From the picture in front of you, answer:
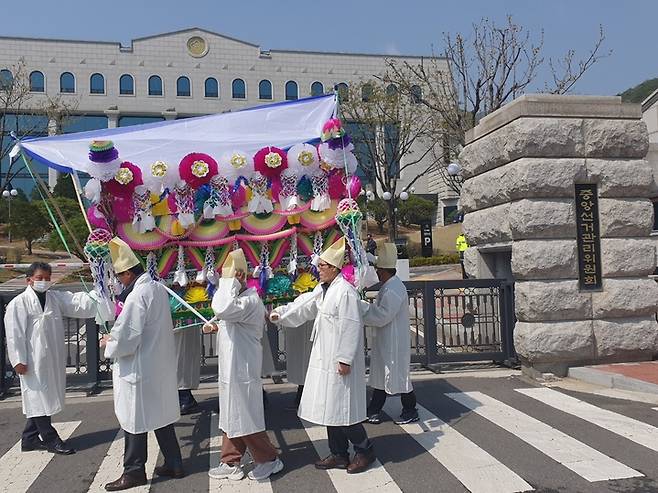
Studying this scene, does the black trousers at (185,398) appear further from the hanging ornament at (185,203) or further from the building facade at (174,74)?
the building facade at (174,74)

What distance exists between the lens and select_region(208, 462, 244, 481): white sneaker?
477cm

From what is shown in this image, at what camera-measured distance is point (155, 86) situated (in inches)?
2160

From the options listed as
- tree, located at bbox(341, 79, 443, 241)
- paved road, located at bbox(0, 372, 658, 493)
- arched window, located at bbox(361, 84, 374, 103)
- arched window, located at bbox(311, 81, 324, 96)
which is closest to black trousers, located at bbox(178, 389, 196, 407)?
paved road, located at bbox(0, 372, 658, 493)

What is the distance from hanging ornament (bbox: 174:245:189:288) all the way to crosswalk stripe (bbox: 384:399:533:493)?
277 cm

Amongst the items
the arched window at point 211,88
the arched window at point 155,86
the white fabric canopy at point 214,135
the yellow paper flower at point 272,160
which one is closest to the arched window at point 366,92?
the white fabric canopy at point 214,135

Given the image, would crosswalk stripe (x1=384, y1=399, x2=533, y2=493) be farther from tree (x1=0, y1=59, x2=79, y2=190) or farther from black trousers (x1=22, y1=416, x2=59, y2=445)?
tree (x1=0, y1=59, x2=79, y2=190)

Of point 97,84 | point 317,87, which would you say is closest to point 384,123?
point 317,87

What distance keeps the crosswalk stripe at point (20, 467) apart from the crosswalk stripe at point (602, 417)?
211 inches

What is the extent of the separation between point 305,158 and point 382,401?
109 inches

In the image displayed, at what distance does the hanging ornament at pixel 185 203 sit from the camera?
6012 mm

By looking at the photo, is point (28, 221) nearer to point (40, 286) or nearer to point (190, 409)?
point (190, 409)

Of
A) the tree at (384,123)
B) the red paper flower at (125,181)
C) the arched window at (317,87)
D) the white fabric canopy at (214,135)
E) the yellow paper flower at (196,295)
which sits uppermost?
A: the arched window at (317,87)

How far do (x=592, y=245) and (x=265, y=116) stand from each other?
4.82 meters

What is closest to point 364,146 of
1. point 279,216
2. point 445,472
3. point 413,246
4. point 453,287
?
point 413,246
